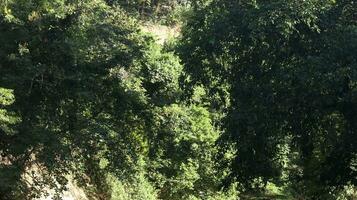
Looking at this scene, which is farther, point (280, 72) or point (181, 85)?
point (181, 85)

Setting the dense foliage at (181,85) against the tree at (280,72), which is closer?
the tree at (280,72)

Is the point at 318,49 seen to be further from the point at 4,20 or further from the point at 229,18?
the point at 4,20

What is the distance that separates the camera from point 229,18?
12.5 meters

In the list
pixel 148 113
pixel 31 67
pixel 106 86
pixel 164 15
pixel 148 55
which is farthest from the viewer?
pixel 164 15

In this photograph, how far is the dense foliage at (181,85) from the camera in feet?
37.5

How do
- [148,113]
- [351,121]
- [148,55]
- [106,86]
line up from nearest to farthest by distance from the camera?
[351,121] → [106,86] → [148,113] → [148,55]

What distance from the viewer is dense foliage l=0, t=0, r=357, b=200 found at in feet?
37.5

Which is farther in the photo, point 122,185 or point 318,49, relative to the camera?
point 122,185

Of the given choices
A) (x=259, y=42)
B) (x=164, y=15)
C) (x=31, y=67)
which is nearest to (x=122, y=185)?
(x=31, y=67)

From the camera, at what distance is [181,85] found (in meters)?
14.2

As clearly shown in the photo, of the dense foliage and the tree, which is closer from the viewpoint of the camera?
the tree

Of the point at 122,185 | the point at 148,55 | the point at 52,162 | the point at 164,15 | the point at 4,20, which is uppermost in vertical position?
the point at 164,15

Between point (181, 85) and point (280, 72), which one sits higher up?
point (181, 85)

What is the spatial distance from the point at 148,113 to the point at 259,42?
434cm
